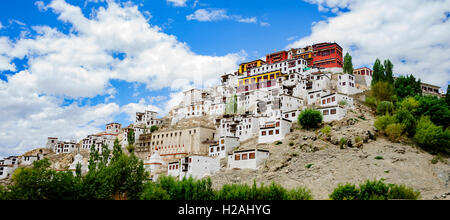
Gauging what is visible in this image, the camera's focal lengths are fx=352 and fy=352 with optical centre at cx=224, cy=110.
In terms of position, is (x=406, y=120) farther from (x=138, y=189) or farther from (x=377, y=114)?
(x=138, y=189)

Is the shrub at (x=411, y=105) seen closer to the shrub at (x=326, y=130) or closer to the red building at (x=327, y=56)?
the shrub at (x=326, y=130)

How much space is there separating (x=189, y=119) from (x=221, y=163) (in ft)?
85.9

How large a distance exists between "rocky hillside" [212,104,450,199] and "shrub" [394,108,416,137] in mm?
2206

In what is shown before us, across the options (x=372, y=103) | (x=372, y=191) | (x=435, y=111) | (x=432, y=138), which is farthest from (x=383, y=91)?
(x=372, y=191)

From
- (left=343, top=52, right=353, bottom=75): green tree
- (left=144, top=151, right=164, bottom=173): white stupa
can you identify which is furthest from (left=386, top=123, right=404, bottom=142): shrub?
(left=144, top=151, right=164, bottom=173): white stupa

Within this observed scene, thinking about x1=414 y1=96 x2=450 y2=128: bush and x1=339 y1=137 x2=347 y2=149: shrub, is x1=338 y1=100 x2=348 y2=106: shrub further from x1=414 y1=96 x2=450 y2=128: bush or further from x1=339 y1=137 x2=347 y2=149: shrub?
x1=339 y1=137 x2=347 y2=149: shrub

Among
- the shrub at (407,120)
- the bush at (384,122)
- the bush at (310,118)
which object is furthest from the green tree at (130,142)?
the shrub at (407,120)

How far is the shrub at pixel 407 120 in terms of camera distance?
43.5 m

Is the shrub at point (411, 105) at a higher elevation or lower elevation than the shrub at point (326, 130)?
higher

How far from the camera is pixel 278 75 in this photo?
70188 millimetres

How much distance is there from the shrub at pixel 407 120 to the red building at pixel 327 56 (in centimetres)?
2933

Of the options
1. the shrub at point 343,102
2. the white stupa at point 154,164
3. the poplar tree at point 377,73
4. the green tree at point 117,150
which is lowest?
the white stupa at point 154,164

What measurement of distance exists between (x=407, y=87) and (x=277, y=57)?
106 ft
